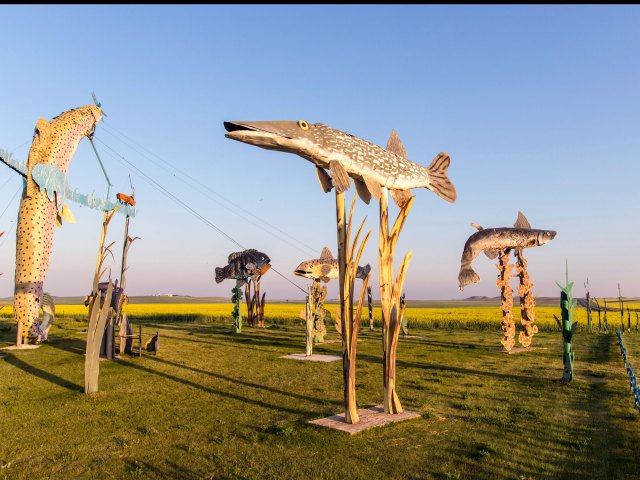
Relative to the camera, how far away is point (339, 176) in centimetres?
736

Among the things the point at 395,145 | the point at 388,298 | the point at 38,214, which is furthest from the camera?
the point at 38,214

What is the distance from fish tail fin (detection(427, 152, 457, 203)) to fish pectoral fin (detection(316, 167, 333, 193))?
2.44 meters

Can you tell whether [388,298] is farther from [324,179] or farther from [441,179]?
[441,179]

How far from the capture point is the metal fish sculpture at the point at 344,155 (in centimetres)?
692

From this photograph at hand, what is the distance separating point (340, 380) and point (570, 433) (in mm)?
5614

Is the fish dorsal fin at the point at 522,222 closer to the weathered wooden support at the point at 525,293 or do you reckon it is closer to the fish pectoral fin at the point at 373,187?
the weathered wooden support at the point at 525,293

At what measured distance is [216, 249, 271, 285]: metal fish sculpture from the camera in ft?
88.3

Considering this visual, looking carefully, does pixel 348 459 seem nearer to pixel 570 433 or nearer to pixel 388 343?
pixel 388 343

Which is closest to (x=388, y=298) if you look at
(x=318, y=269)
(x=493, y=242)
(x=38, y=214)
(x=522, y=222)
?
(x=318, y=269)

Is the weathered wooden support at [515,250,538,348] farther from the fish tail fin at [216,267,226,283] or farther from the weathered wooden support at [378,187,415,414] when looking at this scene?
the fish tail fin at [216,267,226,283]

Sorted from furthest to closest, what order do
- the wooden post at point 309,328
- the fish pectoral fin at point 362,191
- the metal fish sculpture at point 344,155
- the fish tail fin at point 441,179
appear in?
the wooden post at point 309,328 < the fish tail fin at point 441,179 < the fish pectoral fin at point 362,191 < the metal fish sculpture at point 344,155

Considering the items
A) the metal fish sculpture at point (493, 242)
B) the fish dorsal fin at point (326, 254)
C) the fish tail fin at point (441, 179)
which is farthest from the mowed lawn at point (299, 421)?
the fish dorsal fin at point (326, 254)

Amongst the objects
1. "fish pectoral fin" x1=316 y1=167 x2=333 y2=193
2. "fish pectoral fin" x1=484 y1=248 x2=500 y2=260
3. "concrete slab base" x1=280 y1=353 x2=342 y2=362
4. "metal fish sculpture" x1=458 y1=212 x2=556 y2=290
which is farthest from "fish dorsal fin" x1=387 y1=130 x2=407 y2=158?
"fish pectoral fin" x1=484 y1=248 x2=500 y2=260

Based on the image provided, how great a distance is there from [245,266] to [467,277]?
13722mm
